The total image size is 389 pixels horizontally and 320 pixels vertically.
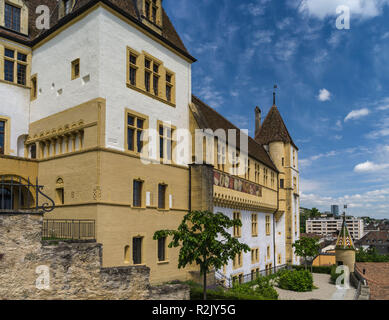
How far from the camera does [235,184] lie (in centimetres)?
3077

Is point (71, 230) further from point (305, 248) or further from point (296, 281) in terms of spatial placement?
point (305, 248)

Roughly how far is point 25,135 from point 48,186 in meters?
4.15

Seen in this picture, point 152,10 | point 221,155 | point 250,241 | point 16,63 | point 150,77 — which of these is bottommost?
point 250,241

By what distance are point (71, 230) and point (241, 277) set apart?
18.3 metres

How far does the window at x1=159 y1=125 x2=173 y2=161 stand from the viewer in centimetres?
2288

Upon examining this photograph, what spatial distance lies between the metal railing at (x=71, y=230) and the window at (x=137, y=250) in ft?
9.72

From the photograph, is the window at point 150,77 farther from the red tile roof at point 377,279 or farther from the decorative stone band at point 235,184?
the red tile roof at point 377,279

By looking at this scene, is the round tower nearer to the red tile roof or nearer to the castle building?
the red tile roof

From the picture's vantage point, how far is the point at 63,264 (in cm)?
1462

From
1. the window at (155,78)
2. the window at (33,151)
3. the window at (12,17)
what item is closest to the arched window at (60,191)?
the window at (33,151)

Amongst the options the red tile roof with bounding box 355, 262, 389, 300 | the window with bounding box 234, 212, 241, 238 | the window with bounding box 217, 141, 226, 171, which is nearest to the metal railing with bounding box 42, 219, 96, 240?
the window with bounding box 217, 141, 226, 171

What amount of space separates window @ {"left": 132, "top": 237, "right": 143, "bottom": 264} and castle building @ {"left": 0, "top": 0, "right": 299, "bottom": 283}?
0.26ft

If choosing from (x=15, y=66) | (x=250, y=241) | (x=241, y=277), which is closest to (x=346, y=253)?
(x=250, y=241)
